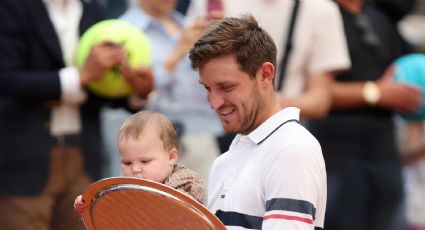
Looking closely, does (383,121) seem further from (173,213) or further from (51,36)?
(173,213)

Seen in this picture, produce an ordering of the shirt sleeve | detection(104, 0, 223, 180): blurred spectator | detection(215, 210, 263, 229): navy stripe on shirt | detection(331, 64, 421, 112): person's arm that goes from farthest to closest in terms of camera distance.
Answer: detection(331, 64, 421, 112): person's arm
detection(104, 0, 223, 180): blurred spectator
detection(215, 210, 263, 229): navy stripe on shirt
the shirt sleeve

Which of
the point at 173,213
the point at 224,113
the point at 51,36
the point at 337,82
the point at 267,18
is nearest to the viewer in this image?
the point at 173,213

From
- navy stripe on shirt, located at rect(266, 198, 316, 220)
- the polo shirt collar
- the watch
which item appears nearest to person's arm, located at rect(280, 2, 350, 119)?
the watch

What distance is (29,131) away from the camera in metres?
6.06

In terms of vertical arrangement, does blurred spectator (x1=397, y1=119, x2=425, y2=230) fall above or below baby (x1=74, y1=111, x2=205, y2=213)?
below

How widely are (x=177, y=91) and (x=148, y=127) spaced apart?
248 centimetres

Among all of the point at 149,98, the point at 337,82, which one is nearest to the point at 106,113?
the point at 149,98

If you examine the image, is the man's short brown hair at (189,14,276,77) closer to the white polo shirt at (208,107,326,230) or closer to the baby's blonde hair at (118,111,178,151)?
the white polo shirt at (208,107,326,230)

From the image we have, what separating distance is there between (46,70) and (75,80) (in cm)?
18

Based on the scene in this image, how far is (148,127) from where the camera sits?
3980 millimetres

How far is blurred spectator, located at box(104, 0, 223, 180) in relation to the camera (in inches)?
250

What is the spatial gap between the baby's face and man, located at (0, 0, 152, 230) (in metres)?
2.06

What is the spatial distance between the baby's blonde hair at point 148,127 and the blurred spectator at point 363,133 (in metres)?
2.87

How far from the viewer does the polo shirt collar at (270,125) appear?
3633mm
